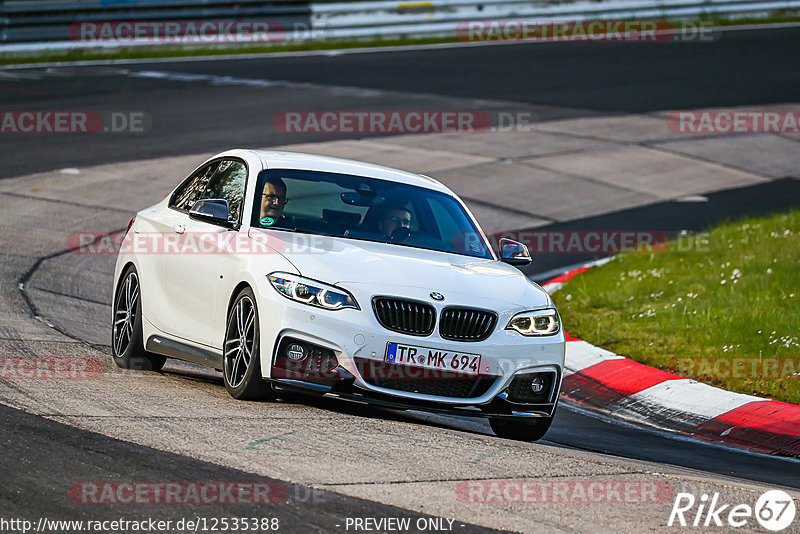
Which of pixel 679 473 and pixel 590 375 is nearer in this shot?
pixel 679 473

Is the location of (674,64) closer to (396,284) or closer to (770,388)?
(770,388)

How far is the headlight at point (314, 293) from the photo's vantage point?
24.1ft

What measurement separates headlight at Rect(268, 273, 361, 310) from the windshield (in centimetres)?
91

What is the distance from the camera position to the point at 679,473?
695cm

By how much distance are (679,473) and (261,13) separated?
977 inches

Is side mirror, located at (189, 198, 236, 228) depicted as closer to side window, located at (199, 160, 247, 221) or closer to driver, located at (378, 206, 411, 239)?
side window, located at (199, 160, 247, 221)

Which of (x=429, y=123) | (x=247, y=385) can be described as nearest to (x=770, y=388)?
(x=247, y=385)

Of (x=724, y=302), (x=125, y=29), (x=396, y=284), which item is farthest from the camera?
(x=125, y=29)

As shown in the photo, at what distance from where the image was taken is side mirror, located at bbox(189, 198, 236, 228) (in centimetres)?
819

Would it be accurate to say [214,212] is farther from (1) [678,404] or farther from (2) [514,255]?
(1) [678,404]

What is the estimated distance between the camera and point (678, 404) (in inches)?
374

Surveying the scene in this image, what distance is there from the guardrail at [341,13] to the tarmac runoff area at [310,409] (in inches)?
431

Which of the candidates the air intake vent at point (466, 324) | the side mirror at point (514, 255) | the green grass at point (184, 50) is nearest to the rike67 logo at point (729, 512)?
the air intake vent at point (466, 324)

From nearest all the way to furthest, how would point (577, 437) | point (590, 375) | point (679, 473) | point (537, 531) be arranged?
point (537, 531), point (679, 473), point (577, 437), point (590, 375)
